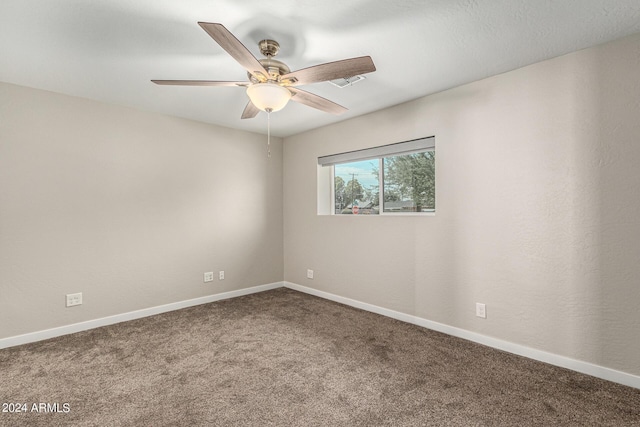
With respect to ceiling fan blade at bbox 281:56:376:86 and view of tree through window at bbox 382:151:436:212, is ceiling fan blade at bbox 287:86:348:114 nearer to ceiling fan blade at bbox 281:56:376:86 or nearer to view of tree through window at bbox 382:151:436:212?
ceiling fan blade at bbox 281:56:376:86

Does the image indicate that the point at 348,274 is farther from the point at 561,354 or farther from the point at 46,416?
the point at 46,416

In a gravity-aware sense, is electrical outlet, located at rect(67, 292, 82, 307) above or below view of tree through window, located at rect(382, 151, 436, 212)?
below

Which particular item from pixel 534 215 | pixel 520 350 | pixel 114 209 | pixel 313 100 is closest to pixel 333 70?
→ pixel 313 100

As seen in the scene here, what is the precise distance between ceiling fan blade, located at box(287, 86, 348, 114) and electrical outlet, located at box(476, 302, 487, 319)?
1967 millimetres

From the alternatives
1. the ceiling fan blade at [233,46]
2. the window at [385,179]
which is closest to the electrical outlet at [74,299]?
the ceiling fan blade at [233,46]

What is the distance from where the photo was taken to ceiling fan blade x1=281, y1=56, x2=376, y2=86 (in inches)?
63.1

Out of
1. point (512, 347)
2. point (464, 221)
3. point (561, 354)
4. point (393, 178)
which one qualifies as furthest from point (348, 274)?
point (561, 354)

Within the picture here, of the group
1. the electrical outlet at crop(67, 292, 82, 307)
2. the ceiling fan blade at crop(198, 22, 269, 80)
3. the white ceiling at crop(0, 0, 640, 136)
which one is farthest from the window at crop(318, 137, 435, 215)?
the electrical outlet at crop(67, 292, 82, 307)

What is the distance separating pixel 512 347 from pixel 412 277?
3.16 ft

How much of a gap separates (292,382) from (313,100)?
193 cm

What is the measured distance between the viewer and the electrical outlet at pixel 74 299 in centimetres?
284

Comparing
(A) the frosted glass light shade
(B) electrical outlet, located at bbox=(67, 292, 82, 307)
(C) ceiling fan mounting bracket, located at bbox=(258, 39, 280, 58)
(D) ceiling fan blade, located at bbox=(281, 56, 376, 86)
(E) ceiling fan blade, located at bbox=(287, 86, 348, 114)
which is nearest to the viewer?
(D) ceiling fan blade, located at bbox=(281, 56, 376, 86)

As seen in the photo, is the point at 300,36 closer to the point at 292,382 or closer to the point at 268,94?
the point at 268,94

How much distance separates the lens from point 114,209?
310 centimetres
